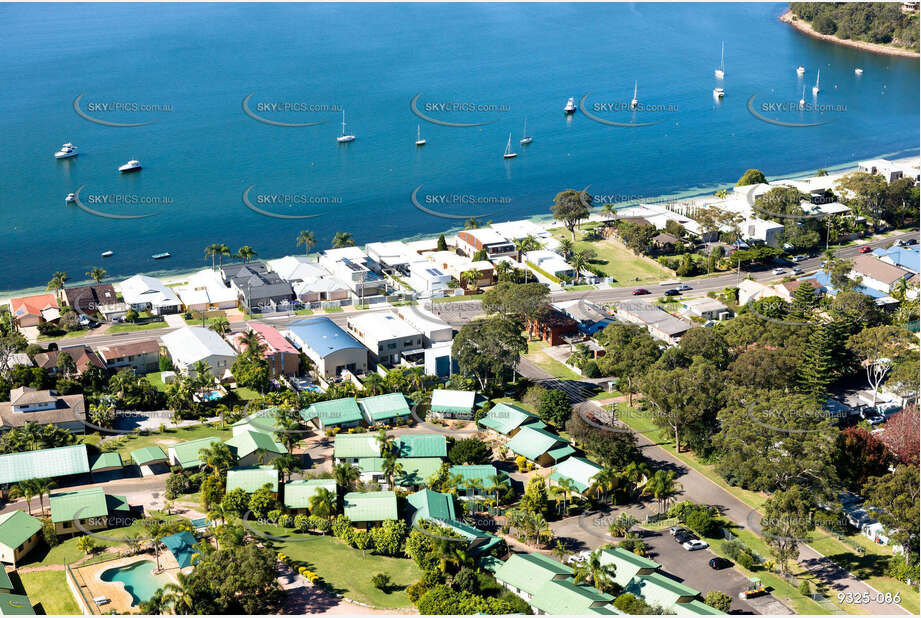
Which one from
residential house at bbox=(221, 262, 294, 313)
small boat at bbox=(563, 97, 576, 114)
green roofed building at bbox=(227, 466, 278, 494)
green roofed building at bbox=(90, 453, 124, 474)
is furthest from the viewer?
small boat at bbox=(563, 97, 576, 114)

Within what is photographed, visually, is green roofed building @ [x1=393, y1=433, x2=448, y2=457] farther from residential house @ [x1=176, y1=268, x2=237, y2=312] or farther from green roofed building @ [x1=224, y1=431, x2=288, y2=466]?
residential house @ [x1=176, y1=268, x2=237, y2=312]

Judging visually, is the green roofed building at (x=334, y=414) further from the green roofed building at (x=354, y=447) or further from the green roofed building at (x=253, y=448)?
the green roofed building at (x=253, y=448)

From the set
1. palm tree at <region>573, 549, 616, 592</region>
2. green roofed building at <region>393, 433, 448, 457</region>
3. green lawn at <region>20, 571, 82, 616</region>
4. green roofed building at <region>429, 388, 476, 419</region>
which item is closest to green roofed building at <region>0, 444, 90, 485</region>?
green lawn at <region>20, 571, 82, 616</region>

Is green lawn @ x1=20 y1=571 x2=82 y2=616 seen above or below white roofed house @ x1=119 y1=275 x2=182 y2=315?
above

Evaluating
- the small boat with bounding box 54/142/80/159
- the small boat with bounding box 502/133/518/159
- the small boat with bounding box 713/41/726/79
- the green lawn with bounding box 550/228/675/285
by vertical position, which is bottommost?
the green lawn with bounding box 550/228/675/285

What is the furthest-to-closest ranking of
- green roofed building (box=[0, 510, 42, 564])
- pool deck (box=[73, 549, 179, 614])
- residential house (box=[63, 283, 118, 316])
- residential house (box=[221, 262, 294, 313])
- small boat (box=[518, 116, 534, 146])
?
small boat (box=[518, 116, 534, 146]) < residential house (box=[221, 262, 294, 313]) < residential house (box=[63, 283, 118, 316]) < green roofed building (box=[0, 510, 42, 564]) < pool deck (box=[73, 549, 179, 614])

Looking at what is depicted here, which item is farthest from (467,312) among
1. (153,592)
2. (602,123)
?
(602,123)
